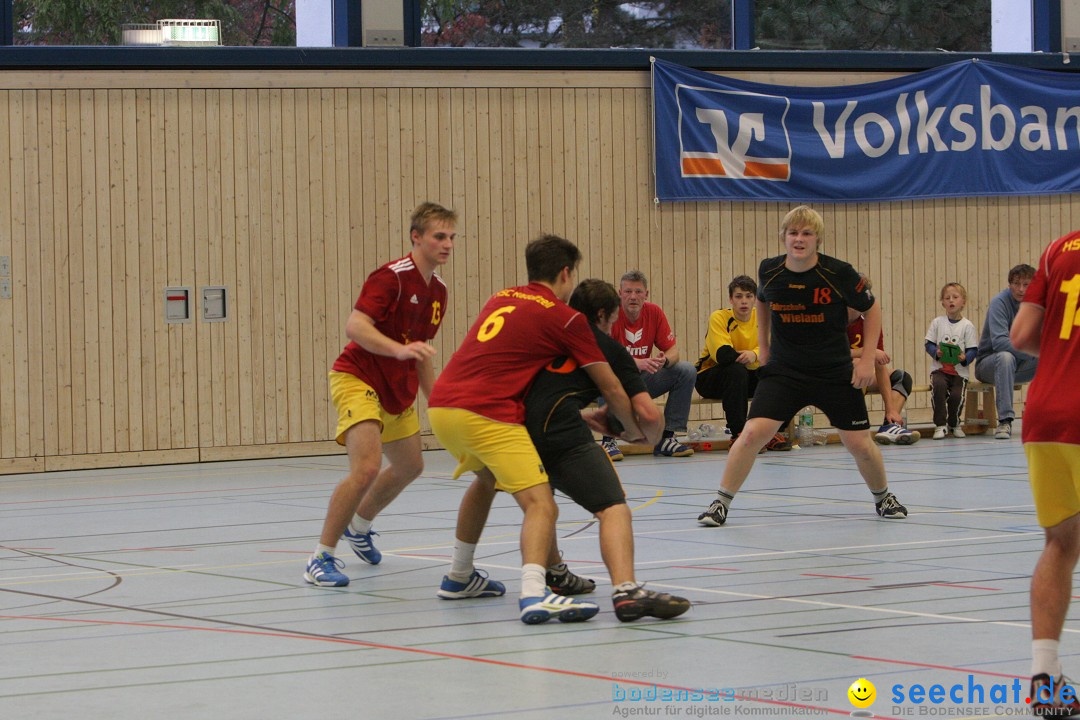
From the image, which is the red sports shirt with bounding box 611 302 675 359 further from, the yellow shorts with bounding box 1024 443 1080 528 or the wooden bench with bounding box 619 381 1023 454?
the yellow shorts with bounding box 1024 443 1080 528

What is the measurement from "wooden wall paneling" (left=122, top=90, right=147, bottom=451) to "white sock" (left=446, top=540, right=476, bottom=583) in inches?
313

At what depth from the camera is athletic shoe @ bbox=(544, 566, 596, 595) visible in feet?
21.0

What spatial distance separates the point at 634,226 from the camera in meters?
15.1

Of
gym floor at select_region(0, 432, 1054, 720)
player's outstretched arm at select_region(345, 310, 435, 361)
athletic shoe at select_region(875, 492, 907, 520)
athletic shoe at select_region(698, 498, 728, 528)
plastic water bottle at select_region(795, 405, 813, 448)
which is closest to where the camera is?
gym floor at select_region(0, 432, 1054, 720)

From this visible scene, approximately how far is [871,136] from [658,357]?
15.3ft

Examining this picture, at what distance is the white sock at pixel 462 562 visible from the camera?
20.8 feet

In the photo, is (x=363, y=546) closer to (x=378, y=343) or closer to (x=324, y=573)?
(x=324, y=573)

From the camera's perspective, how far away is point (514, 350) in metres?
6.03

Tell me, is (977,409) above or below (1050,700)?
below

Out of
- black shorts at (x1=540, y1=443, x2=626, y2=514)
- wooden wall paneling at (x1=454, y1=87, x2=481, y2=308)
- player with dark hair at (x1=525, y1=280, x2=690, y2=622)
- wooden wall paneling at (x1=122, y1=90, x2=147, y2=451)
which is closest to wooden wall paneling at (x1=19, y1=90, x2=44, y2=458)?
wooden wall paneling at (x1=122, y1=90, x2=147, y2=451)

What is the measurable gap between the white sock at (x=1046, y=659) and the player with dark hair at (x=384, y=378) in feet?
10.5

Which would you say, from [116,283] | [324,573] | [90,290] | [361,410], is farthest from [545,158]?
[324,573]

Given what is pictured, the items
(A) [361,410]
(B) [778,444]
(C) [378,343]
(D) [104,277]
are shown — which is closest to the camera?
(C) [378,343]

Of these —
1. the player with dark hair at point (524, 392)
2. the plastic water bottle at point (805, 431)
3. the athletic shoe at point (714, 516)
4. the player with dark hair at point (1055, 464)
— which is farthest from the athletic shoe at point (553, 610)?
the plastic water bottle at point (805, 431)
